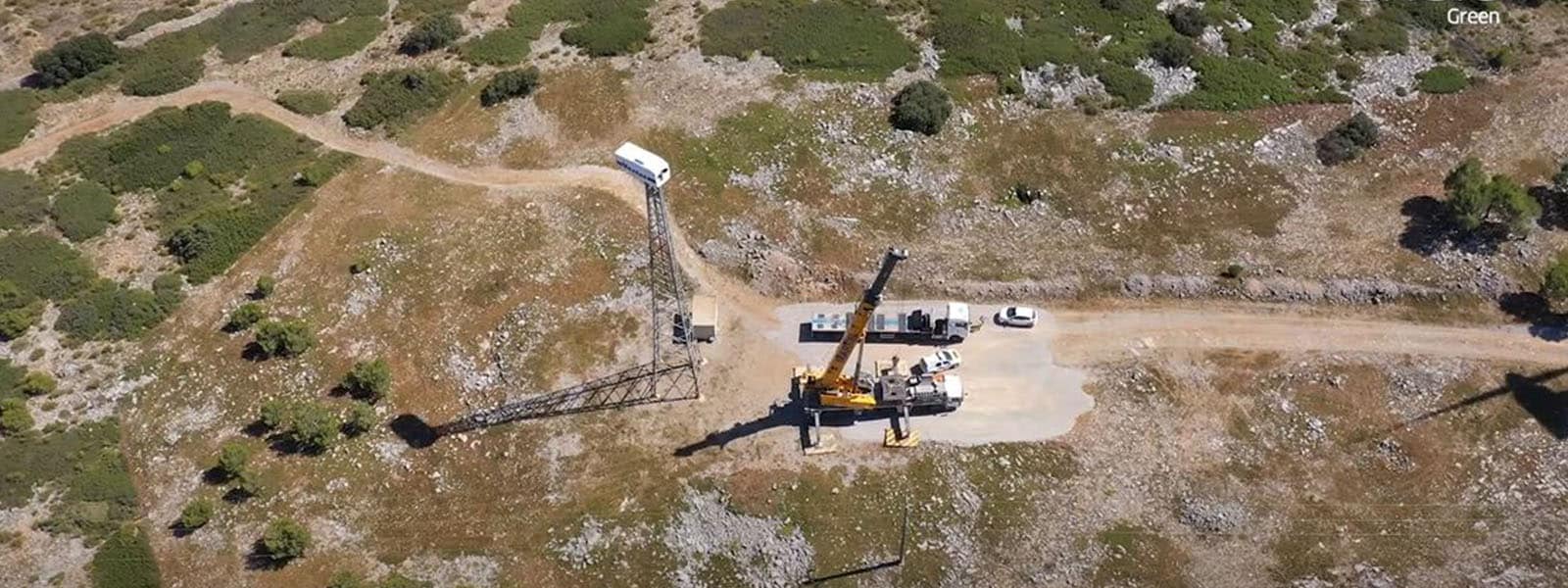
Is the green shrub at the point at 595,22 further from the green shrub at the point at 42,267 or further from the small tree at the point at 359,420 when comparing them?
the green shrub at the point at 42,267

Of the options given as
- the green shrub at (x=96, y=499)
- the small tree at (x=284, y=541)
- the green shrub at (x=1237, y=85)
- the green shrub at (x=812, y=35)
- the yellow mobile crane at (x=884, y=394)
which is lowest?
the green shrub at (x=96, y=499)

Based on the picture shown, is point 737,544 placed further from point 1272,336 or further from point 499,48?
point 499,48

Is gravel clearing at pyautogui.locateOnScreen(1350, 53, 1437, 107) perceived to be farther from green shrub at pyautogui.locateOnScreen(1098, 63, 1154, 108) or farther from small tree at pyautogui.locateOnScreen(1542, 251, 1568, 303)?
small tree at pyautogui.locateOnScreen(1542, 251, 1568, 303)

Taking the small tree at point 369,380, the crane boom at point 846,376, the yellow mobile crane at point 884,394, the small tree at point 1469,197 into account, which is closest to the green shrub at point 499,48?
the small tree at point 369,380

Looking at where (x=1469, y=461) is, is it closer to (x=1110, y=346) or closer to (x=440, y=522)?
(x=1110, y=346)

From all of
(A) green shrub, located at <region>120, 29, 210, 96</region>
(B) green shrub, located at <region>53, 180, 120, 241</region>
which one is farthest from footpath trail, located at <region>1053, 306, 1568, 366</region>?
(A) green shrub, located at <region>120, 29, 210, 96</region>

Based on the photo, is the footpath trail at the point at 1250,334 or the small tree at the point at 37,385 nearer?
the small tree at the point at 37,385
